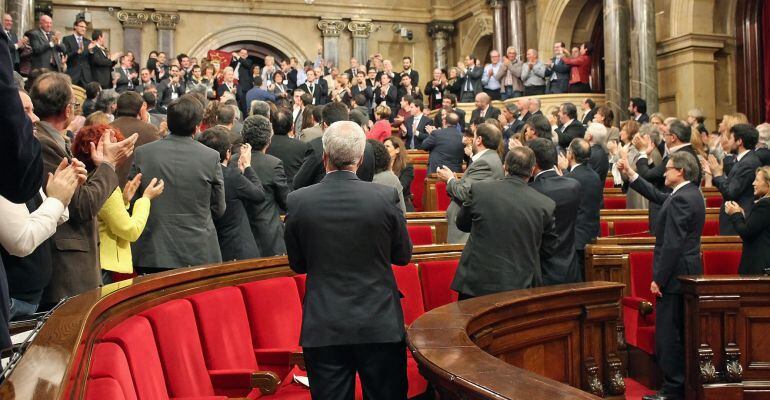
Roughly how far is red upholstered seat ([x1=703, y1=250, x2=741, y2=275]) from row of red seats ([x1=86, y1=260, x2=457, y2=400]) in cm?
283

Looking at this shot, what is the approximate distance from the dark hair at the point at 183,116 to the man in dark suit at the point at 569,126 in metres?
5.11

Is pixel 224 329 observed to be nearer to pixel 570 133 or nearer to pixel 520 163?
pixel 520 163

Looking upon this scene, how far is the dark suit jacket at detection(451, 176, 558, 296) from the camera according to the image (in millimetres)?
4184

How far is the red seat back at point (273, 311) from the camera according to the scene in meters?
3.99

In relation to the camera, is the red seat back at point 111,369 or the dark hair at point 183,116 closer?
the red seat back at point 111,369

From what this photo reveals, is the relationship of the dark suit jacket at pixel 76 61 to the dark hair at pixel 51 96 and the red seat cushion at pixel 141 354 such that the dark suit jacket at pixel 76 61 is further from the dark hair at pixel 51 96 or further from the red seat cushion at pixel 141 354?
the red seat cushion at pixel 141 354

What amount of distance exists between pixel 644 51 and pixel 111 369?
12439 millimetres

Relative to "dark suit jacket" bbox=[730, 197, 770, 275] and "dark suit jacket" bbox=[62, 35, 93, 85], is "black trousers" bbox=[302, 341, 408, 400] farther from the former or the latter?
"dark suit jacket" bbox=[62, 35, 93, 85]

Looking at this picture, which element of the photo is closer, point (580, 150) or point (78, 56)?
point (580, 150)

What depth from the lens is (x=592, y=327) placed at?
433cm

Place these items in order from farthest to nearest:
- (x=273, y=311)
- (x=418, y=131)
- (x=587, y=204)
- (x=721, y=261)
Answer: (x=418, y=131)
(x=587, y=204)
(x=721, y=261)
(x=273, y=311)

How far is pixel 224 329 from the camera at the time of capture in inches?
142

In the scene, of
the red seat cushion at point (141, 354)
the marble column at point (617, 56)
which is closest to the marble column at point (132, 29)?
the marble column at point (617, 56)

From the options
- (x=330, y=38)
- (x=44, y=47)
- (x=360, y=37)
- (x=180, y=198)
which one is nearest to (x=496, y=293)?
(x=180, y=198)
